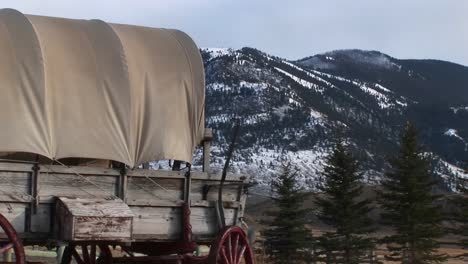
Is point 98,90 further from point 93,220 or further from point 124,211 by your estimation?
point 93,220

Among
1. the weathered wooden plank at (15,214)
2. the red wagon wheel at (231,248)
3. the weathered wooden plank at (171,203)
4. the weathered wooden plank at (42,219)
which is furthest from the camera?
the red wagon wheel at (231,248)

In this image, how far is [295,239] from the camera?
1511 inches

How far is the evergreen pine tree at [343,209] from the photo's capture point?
38.4 meters

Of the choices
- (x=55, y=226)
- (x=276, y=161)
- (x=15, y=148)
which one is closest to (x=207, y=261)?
(x=55, y=226)

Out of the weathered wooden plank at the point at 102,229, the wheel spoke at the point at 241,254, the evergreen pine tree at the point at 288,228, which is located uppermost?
the weathered wooden plank at the point at 102,229

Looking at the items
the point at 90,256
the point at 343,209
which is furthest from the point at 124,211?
the point at 343,209

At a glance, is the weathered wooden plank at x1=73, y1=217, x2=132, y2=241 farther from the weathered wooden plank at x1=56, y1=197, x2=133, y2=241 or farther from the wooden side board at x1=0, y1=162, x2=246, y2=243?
the wooden side board at x1=0, y1=162, x2=246, y2=243

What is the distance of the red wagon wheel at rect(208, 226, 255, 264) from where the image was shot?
33.9ft

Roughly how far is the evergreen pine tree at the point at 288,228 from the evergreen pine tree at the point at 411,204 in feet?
12.4

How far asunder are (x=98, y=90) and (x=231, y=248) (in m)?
2.81

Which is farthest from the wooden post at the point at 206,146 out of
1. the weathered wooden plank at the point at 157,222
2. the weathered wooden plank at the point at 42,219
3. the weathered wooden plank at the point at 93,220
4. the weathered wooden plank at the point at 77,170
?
the weathered wooden plank at the point at 42,219

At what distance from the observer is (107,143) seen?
944 cm

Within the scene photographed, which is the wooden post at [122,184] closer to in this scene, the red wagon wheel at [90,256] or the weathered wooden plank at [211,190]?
the weathered wooden plank at [211,190]

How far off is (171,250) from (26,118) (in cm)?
284
